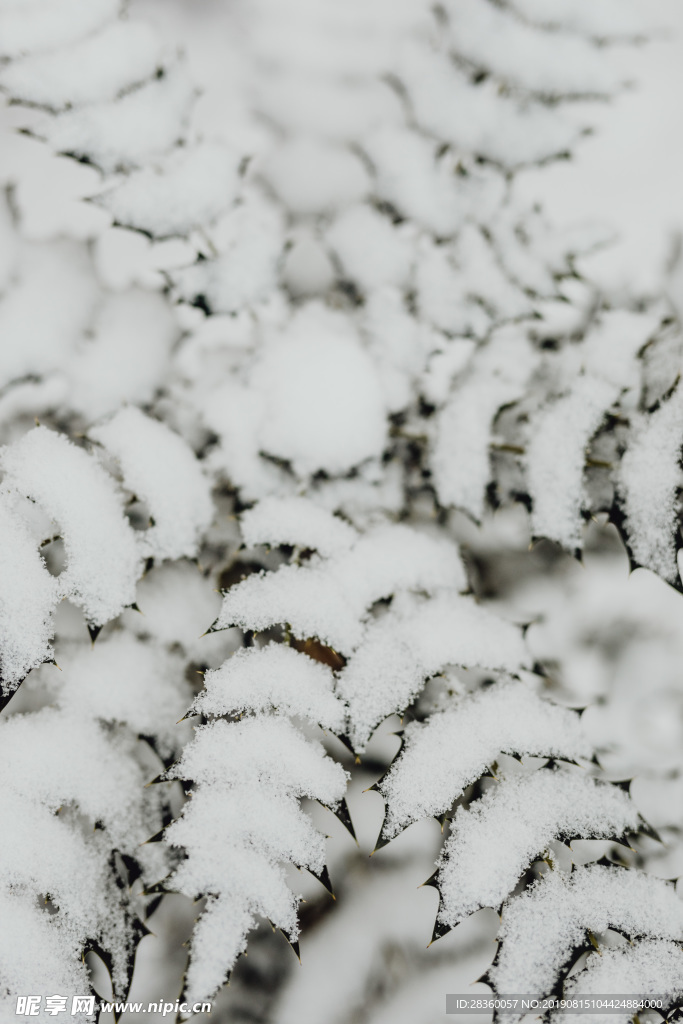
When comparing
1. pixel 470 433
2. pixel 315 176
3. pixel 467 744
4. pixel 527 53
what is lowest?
pixel 467 744

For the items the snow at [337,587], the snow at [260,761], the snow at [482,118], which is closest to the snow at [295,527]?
the snow at [337,587]

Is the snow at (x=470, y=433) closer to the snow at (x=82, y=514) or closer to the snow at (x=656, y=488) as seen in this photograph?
the snow at (x=656, y=488)

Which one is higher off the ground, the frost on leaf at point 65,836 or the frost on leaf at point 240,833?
the frost on leaf at point 240,833

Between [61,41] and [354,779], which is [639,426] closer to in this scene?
[354,779]

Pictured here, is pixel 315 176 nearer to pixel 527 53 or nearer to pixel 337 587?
pixel 527 53

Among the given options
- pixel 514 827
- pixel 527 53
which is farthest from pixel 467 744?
pixel 527 53
